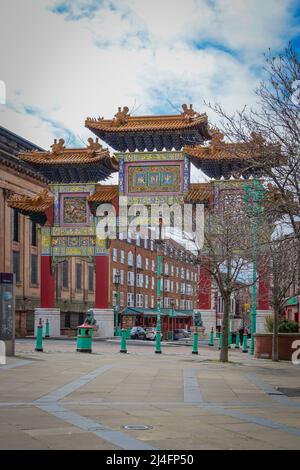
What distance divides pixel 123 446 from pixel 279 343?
22.7 metres

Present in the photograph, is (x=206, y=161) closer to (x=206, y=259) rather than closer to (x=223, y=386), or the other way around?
(x=206, y=259)

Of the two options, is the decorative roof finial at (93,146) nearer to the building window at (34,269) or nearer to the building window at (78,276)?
the building window at (34,269)

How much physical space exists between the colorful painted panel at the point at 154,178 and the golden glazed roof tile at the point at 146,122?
8.21ft

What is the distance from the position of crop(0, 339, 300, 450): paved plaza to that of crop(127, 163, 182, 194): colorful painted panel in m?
22.0

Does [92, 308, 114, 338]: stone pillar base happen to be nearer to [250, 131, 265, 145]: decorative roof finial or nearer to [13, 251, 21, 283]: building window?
[13, 251, 21, 283]: building window

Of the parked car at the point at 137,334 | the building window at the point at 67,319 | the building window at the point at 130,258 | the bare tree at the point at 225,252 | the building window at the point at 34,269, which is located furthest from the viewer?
the building window at the point at 130,258

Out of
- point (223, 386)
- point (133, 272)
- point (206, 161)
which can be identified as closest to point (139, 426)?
point (223, 386)

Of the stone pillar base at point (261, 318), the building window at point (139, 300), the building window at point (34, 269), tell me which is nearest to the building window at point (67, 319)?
the building window at point (34, 269)

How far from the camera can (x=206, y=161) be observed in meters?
41.2

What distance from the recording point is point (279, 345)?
2970 cm

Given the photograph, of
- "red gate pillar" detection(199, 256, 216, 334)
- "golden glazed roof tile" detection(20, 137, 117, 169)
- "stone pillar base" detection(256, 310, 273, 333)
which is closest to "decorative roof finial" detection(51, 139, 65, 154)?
"golden glazed roof tile" detection(20, 137, 117, 169)

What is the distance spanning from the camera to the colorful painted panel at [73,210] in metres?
44.3

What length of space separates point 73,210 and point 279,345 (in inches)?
780

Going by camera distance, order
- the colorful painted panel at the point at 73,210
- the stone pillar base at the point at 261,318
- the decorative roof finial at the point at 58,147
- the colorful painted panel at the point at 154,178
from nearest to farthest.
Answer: the stone pillar base at the point at 261,318 < the colorful painted panel at the point at 154,178 < the colorful painted panel at the point at 73,210 < the decorative roof finial at the point at 58,147
